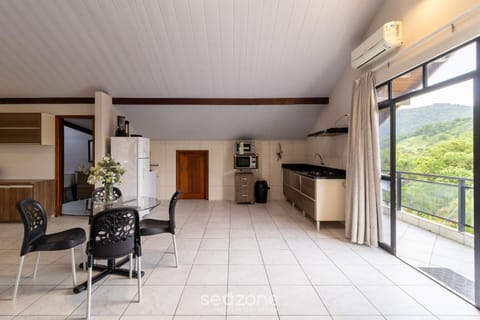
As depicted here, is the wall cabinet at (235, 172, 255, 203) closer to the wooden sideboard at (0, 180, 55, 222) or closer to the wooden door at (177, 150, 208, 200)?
the wooden door at (177, 150, 208, 200)

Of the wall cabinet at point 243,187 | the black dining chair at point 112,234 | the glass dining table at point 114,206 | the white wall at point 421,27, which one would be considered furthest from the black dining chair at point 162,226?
the wall cabinet at point 243,187

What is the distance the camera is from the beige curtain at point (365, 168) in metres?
3.58

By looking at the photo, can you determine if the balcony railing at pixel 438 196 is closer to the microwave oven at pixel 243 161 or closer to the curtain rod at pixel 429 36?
the curtain rod at pixel 429 36

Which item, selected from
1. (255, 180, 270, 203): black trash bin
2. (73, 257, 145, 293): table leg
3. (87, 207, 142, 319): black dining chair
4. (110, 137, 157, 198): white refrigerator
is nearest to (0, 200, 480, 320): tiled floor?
(73, 257, 145, 293): table leg

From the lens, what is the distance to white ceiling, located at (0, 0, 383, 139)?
11.7ft

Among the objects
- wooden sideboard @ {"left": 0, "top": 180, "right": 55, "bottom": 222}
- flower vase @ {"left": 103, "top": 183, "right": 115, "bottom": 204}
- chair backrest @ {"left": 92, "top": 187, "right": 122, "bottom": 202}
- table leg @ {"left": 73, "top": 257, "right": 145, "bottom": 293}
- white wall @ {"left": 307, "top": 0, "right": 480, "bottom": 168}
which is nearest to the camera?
white wall @ {"left": 307, "top": 0, "right": 480, "bottom": 168}

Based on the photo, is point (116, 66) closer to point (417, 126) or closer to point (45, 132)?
point (45, 132)

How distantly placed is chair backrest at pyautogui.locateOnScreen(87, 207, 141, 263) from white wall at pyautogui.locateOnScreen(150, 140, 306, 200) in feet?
17.0

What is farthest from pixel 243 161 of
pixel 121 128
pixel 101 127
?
pixel 101 127

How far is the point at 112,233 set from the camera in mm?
2293

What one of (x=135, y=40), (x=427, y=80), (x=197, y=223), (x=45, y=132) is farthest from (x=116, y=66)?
(x=427, y=80)

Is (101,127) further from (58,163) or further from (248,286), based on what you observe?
(248,286)

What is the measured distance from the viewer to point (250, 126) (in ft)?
22.2

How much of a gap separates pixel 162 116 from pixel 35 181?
2913 mm
